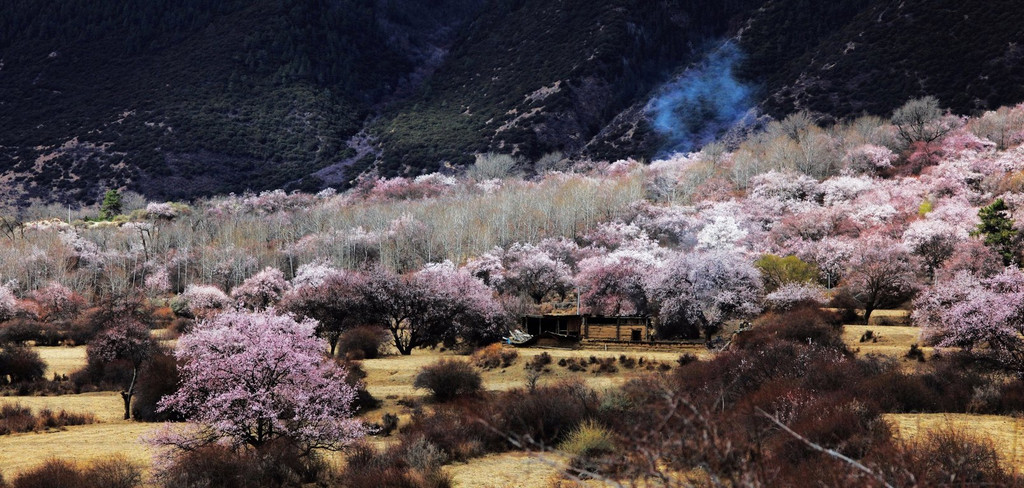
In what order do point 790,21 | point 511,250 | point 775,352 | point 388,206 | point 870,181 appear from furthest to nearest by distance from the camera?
point 790,21 < point 388,206 < point 870,181 < point 511,250 < point 775,352

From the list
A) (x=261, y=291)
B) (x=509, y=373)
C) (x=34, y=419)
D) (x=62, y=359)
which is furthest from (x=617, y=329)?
(x=261, y=291)

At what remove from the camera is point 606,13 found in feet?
554

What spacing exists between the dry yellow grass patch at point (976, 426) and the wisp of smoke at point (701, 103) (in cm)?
11060

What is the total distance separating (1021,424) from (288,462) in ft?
56.4

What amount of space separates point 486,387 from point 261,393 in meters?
12.9

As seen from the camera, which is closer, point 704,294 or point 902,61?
point 704,294

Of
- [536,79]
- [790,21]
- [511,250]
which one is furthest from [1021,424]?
[790,21]

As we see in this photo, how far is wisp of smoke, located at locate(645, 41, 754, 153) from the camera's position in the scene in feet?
431

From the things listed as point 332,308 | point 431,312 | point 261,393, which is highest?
point 332,308

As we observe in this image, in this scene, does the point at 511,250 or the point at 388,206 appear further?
the point at 388,206

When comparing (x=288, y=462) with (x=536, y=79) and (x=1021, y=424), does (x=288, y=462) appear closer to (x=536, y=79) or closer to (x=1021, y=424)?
(x=1021, y=424)

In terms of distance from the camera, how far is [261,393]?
1898 cm

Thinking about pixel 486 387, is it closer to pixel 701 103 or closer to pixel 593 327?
pixel 593 327

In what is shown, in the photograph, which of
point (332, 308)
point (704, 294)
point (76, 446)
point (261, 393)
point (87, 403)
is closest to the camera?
point (261, 393)
